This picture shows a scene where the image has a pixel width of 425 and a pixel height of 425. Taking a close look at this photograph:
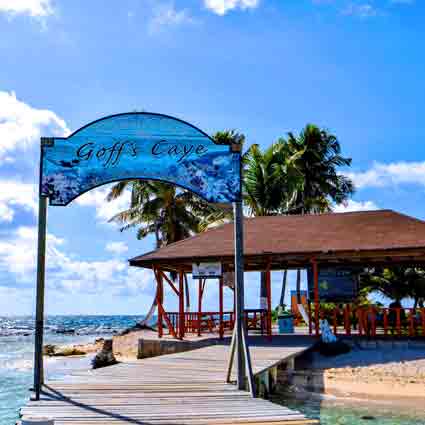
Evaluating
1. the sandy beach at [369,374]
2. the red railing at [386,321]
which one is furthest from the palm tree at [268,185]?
the sandy beach at [369,374]

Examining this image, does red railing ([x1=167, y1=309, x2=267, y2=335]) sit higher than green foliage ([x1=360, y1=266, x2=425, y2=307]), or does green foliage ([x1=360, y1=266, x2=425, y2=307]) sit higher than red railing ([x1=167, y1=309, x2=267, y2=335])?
green foliage ([x1=360, y1=266, x2=425, y2=307])

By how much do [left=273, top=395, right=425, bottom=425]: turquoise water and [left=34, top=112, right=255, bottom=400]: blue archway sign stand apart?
301cm

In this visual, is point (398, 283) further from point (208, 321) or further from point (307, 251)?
point (307, 251)

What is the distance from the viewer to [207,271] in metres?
16.4

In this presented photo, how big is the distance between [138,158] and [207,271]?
7989mm

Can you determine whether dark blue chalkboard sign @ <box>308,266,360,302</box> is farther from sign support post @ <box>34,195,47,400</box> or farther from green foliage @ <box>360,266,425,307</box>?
sign support post @ <box>34,195,47,400</box>

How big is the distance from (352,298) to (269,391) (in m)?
6.85

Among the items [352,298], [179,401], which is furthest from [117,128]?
[352,298]

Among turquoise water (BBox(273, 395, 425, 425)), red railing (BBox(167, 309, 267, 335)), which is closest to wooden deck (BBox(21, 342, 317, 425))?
turquoise water (BBox(273, 395, 425, 425))

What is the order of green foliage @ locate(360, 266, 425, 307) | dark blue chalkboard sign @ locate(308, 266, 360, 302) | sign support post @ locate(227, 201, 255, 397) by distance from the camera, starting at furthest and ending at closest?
green foliage @ locate(360, 266, 425, 307) < dark blue chalkboard sign @ locate(308, 266, 360, 302) < sign support post @ locate(227, 201, 255, 397)

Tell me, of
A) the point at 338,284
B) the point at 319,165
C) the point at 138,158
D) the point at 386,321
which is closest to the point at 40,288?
the point at 138,158

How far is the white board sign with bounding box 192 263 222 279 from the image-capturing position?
16.4 metres

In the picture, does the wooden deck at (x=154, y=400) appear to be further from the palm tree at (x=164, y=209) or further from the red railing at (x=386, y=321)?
the palm tree at (x=164, y=209)

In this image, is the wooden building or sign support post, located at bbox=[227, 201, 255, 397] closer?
sign support post, located at bbox=[227, 201, 255, 397]
